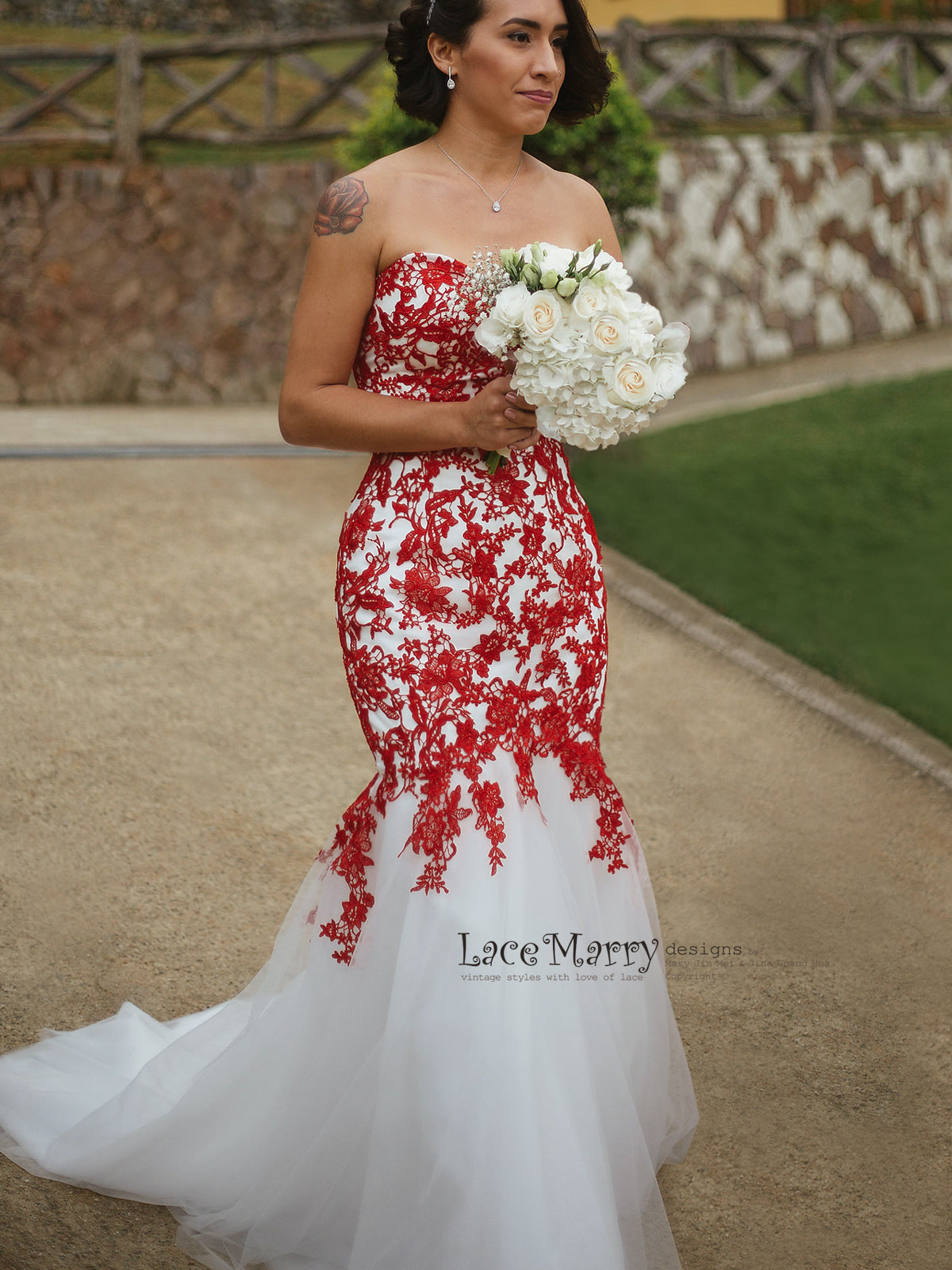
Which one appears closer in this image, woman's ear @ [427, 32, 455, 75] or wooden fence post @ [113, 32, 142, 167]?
woman's ear @ [427, 32, 455, 75]

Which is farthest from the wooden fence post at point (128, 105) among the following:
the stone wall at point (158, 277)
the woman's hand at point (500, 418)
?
the woman's hand at point (500, 418)

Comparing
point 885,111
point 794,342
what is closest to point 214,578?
point 794,342

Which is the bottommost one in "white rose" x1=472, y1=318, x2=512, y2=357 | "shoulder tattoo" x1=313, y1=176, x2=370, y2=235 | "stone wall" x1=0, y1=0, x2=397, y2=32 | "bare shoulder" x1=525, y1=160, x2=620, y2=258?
"white rose" x1=472, y1=318, x2=512, y2=357

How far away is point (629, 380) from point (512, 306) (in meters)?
0.25

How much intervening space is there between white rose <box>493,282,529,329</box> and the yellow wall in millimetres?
12456

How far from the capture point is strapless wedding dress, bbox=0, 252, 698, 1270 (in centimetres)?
253

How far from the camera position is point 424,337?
2754 millimetres

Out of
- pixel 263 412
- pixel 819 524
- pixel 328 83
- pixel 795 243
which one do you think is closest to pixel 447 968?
pixel 819 524

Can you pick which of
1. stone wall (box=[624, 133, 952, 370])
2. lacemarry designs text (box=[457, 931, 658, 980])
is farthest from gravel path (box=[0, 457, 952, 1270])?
stone wall (box=[624, 133, 952, 370])

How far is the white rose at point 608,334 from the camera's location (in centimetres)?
249

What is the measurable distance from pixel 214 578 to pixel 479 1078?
461cm

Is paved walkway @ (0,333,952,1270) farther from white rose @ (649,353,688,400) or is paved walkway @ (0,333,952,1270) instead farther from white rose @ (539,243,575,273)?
white rose @ (539,243,575,273)

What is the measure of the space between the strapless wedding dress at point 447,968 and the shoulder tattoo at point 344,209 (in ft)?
0.42

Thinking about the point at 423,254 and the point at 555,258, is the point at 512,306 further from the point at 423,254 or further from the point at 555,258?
the point at 423,254
